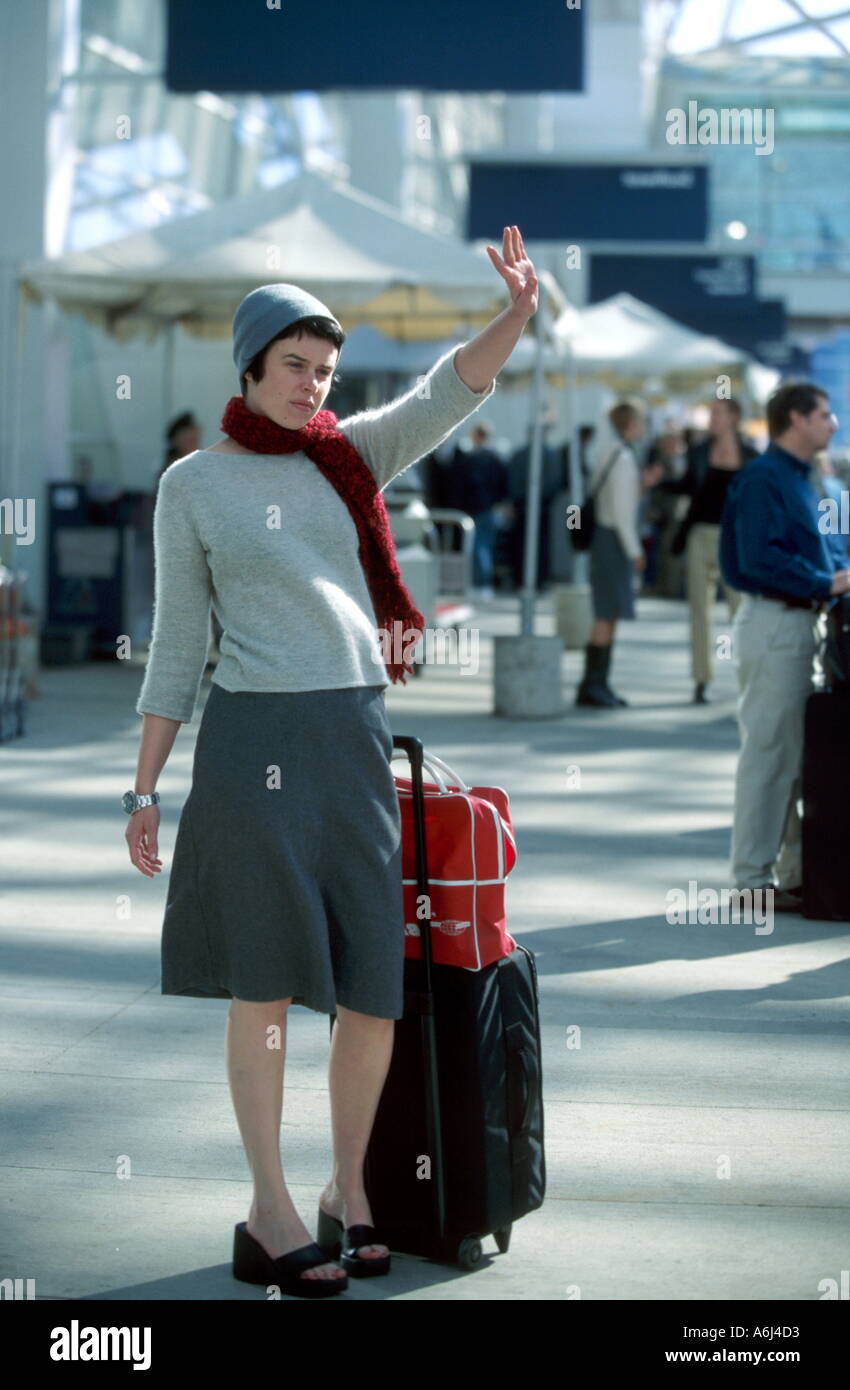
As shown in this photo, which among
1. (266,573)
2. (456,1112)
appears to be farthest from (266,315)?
(456,1112)

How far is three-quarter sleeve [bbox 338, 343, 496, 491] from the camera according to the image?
13.0 ft

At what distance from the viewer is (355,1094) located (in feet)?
12.9

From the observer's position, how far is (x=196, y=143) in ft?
82.6

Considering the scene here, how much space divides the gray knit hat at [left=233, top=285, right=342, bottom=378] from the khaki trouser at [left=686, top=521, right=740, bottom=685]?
33.8ft

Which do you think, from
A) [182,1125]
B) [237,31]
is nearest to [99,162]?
[237,31]

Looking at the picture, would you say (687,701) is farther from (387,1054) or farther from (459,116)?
(459,116)

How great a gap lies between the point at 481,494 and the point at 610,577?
37.0ft

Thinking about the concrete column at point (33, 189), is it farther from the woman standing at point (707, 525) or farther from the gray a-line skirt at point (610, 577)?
the woman standing at point (707, 525)

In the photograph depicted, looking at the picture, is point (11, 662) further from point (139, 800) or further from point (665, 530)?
point (665, 530)

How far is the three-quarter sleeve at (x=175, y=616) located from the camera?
3922 mm

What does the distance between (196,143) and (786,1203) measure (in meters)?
22.4

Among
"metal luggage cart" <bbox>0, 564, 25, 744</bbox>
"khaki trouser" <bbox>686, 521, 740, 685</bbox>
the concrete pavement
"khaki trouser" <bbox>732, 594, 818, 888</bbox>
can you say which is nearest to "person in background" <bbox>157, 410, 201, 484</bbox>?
"metal luggage cart" <bbox>0, 564, 25, 744</bbox>

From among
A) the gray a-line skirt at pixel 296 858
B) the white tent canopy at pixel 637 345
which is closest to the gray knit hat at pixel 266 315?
the gray a-line skirt at pixel 296 858

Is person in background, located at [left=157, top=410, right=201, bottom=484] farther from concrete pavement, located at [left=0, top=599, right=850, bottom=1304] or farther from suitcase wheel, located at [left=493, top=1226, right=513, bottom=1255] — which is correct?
suitcase wheel, located at [left=493, top=1226, right=513, bottom=1255]
